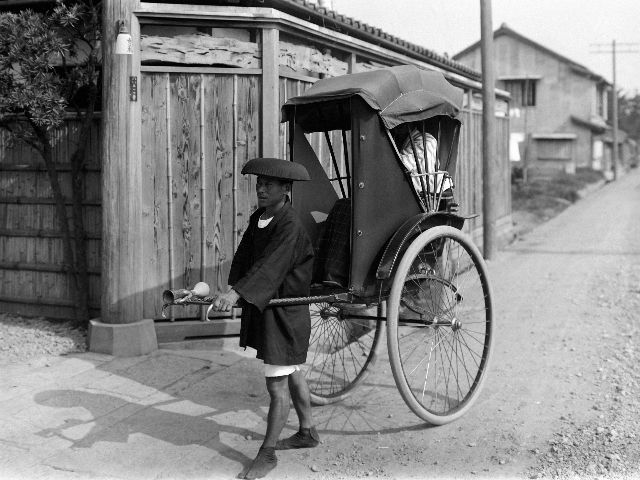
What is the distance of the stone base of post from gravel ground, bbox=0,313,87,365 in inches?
8.5

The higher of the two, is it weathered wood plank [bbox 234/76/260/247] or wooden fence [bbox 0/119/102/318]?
weathered wood plank [bbox 234/76/260/247]

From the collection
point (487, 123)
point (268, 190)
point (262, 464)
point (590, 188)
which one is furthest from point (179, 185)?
point (590, 188)

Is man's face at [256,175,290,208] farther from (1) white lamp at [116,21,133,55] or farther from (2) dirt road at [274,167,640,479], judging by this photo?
(1) white lamp at [116,21,133,55]

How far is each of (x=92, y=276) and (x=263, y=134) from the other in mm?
2207

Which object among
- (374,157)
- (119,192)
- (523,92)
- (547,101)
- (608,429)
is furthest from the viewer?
(523,92)

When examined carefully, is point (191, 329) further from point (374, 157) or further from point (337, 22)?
point (337, 22)

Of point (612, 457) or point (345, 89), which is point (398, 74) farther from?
point (612, 457)

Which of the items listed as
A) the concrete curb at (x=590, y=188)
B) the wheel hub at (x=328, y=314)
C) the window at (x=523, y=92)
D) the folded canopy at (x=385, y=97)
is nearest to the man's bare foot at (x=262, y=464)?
the wheel hub at (x=328, y=314)

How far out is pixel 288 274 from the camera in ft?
13.8

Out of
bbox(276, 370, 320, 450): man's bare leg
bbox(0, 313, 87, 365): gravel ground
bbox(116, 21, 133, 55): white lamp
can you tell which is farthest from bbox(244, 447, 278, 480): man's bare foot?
bbox(116, 21, 133, 55): white lamp

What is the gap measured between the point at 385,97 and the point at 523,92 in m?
37.8

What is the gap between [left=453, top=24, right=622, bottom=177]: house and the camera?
1559 inches

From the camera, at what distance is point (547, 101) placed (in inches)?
1571

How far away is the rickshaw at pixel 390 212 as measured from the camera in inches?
178
